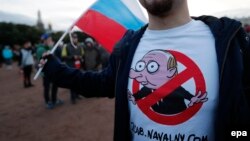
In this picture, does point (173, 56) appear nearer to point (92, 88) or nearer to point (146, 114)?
point (146, 114)

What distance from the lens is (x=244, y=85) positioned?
157cm

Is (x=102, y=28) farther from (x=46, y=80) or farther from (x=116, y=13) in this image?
(x=46, y=80)

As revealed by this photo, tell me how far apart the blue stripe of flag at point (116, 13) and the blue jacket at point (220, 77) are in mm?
942

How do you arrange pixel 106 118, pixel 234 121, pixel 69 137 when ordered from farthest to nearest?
pixel 106 118, pixel 69 137, pixel 234 121

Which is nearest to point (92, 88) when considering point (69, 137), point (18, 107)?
point (69, 137)

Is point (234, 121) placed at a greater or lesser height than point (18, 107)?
greater

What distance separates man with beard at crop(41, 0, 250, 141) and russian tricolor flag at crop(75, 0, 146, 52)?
3.46ft

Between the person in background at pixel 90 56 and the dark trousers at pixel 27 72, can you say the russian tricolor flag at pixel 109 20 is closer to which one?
the person in background at pixel 90 56

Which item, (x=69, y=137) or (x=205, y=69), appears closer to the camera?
(x=205, y=69)

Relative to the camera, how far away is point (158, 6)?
168cm

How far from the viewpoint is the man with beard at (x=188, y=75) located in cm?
156

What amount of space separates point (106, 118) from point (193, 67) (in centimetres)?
511

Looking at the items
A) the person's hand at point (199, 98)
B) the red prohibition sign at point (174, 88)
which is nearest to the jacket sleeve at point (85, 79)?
the red prohibition sign at point (174, 88)

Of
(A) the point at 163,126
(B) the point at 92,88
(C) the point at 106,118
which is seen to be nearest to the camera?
(A) the point at 163,126
